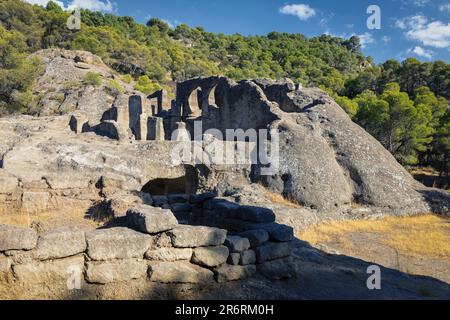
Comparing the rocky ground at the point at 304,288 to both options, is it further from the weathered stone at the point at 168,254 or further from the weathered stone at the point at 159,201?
the weathered stone at the point at 159,201

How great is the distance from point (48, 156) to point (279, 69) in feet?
201

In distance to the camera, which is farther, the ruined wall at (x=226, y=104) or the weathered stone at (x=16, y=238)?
the ruined wall at (x=226, y=104)

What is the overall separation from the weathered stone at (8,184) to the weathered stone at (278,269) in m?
5.97

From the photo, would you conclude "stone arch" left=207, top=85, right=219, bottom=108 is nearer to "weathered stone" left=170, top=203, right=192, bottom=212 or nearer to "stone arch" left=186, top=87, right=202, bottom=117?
"stone arch" left=186, top=87, right=202, bottom=117

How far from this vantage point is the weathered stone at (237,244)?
4.54m

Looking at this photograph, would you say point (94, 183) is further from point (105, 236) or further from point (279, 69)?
point (279, 69)

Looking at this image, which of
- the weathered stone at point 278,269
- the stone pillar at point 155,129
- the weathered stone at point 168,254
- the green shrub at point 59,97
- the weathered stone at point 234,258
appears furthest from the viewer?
the green shrub at point 59,97

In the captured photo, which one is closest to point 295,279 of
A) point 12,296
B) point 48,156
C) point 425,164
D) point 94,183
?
point 12,296

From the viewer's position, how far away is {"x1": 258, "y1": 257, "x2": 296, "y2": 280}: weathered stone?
471 cm

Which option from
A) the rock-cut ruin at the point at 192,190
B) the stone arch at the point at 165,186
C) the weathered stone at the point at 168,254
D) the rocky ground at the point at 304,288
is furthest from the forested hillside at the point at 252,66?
the weathered stone at the point at 168,254

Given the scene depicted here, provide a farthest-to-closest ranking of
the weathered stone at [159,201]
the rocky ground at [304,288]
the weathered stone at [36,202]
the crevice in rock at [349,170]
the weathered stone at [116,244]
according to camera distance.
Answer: the crevice in rock at [349,170], the weathered stone at [159,201], the weathered stone at [36,202], the weathered stone at [116,244], the rocky ground at [304,288]

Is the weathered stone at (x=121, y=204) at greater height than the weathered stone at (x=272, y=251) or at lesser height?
greater

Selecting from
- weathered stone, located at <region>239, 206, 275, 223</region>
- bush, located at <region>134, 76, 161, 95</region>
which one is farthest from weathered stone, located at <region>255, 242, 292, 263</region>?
bush, located at <region>134, 76, 161, 95</region>
